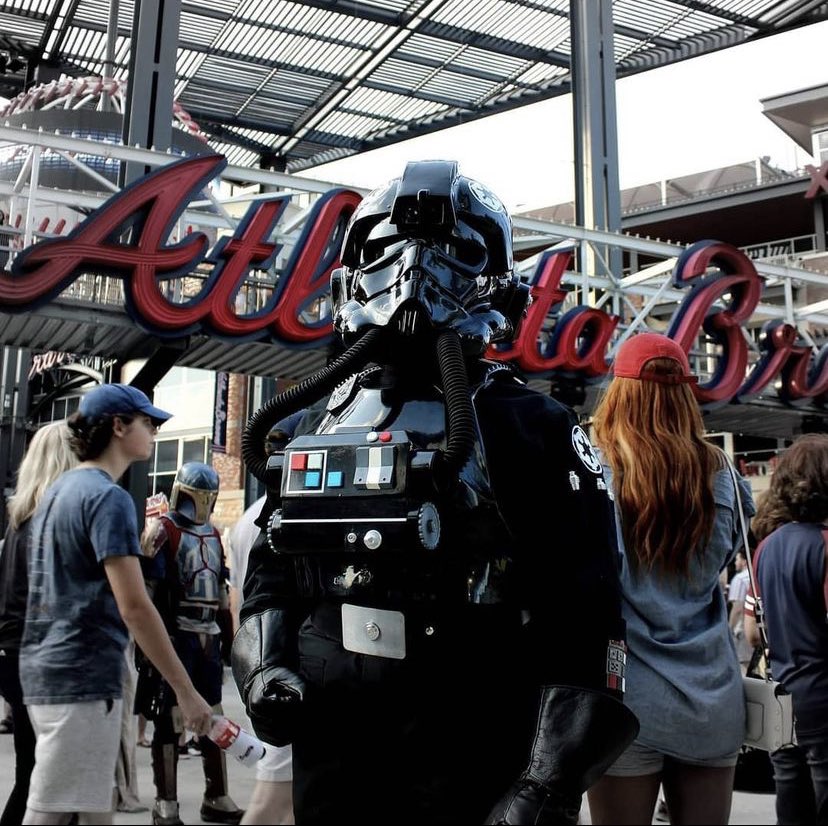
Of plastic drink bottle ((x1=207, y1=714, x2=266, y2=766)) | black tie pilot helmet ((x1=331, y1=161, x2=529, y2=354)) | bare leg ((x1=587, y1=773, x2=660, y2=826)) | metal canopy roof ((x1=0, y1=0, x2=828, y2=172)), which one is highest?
metal canopy roof ((x1=0, y1=0, x2=828, y2=172))

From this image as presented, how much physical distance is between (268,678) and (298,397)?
20.0 inches

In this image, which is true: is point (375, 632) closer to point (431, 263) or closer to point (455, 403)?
point (455, 403)

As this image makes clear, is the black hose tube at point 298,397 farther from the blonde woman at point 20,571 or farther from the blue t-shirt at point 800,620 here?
the blue t-shirt at point 800,620

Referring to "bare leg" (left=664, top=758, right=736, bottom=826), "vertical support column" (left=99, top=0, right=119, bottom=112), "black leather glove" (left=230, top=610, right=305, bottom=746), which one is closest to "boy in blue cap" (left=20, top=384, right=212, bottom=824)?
"black leather glove" (left=230, top=610, right=305, bottom=746)

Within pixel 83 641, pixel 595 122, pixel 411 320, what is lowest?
pixel 83 641

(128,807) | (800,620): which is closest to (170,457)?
(128,807)

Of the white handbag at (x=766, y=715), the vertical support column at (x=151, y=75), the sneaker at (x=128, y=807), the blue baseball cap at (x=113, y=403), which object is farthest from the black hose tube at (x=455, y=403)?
the vertical support column at (x=151, y=75)

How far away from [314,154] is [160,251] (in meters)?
15.7

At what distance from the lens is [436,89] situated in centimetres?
2094

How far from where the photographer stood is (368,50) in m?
19.1

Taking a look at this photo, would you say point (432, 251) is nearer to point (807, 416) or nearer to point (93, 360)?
point (807, 416)

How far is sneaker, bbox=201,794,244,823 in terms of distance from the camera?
5090 mm

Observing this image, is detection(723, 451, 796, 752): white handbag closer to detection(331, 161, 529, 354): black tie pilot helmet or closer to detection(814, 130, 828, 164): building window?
detection(331, 161, 529, 354): black tie pilot helmet

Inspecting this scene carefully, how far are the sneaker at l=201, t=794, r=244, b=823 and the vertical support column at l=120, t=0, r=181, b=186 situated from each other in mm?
7803
